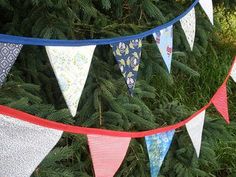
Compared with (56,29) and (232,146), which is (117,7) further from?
(232,146)

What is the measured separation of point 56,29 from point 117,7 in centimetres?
77

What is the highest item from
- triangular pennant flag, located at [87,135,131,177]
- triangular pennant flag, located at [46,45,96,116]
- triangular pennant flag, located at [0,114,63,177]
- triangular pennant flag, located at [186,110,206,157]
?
triangular pennant flag, located at [46,45,96,116]

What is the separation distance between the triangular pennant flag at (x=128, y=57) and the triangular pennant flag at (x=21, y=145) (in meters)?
0.67

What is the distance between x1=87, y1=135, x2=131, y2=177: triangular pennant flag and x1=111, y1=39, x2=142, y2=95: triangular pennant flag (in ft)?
1.52

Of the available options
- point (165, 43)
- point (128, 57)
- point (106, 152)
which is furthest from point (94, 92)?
point (106, 152)

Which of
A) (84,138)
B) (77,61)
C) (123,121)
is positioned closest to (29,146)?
(77,61)

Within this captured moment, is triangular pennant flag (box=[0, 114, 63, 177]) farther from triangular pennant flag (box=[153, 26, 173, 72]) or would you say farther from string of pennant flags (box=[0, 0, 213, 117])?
triangular pennant flag (box=[153, 26, 173, 72])

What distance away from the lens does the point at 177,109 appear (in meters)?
2.49

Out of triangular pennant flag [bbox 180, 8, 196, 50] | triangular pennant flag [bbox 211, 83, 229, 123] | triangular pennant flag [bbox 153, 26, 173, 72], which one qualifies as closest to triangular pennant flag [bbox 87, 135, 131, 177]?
triangular pennant flag [bbox 153, 26, 173, 72]

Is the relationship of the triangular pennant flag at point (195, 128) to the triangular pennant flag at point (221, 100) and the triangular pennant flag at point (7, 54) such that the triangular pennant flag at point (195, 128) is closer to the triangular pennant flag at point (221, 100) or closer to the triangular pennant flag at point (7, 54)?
the triangular pennant flag at point (221, 100)

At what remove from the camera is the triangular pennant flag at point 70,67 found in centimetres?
156

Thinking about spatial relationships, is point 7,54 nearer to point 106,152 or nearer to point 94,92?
point 106,152

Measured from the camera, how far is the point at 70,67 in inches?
62.6

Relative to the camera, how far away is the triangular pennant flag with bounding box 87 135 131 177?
4.86ft
